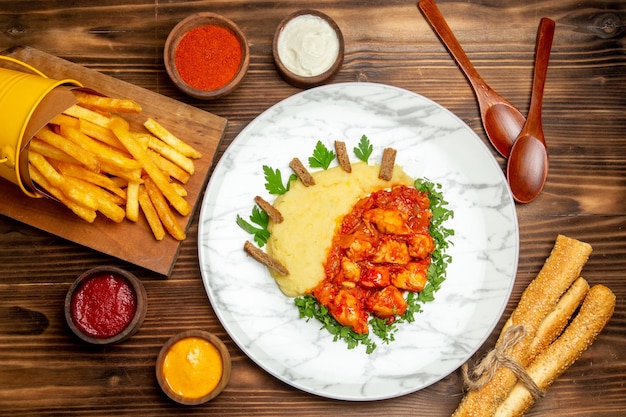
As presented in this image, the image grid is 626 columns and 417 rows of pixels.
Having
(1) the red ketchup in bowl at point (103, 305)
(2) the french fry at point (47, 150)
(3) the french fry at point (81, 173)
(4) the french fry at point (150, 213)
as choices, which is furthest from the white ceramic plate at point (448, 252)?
(2) the french fry at point (47, 150)

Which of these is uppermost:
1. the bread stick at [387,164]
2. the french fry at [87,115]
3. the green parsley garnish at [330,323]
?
the bread stick at [387,164]

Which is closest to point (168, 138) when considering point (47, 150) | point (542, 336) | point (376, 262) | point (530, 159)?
point (47, 150)

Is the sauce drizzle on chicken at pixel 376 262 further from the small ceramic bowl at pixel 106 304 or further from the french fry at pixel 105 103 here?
the french fry at pixel 105 103

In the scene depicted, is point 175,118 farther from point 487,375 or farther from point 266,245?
point 487,375

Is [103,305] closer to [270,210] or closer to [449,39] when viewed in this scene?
[270,210]

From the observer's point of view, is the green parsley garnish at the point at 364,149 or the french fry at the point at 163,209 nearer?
the french fry at the point at 163,209

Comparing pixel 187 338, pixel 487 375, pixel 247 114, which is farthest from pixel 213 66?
pixel 487 375
